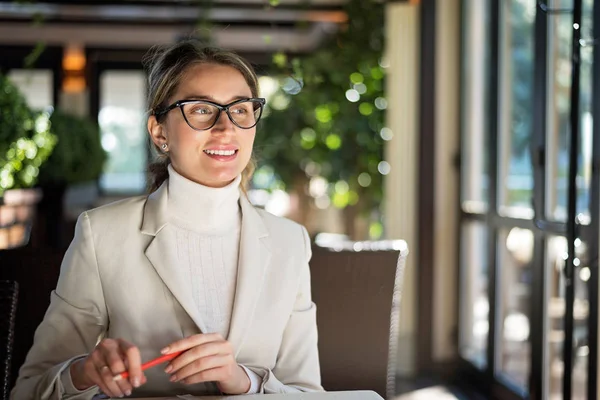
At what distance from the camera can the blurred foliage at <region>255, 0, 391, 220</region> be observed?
5.36 metres

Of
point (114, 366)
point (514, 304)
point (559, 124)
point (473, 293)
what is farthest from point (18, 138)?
point (473, 293)

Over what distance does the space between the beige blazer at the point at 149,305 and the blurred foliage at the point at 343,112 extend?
335 centimetres

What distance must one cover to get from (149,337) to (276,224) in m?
0.37

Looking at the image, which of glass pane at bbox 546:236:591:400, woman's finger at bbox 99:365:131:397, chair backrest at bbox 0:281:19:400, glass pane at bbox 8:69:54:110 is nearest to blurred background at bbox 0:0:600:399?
glass pane at bbox 546:236:591:400

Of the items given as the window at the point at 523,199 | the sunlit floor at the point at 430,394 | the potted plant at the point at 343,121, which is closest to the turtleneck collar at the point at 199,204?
the window at the point at 523,199

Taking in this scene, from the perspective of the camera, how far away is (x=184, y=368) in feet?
4.59

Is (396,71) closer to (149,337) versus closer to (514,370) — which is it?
(514,370)

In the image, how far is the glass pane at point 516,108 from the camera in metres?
3.88

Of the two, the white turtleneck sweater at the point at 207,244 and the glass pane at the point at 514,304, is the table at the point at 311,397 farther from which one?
the glass pane at the point at 514,304

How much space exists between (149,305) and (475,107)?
3.36 metres

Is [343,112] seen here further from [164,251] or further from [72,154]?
[164,251]

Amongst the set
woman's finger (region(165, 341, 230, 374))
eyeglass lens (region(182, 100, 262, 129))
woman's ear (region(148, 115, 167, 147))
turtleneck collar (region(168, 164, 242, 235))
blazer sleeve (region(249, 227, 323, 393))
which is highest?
eyeglass lens (region(182, 100, 262, 129))

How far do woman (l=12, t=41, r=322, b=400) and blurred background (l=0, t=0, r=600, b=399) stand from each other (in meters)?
0.29

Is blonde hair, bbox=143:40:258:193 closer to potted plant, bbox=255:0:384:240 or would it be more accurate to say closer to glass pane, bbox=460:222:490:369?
glass pane, bbox=460:222:490:369
